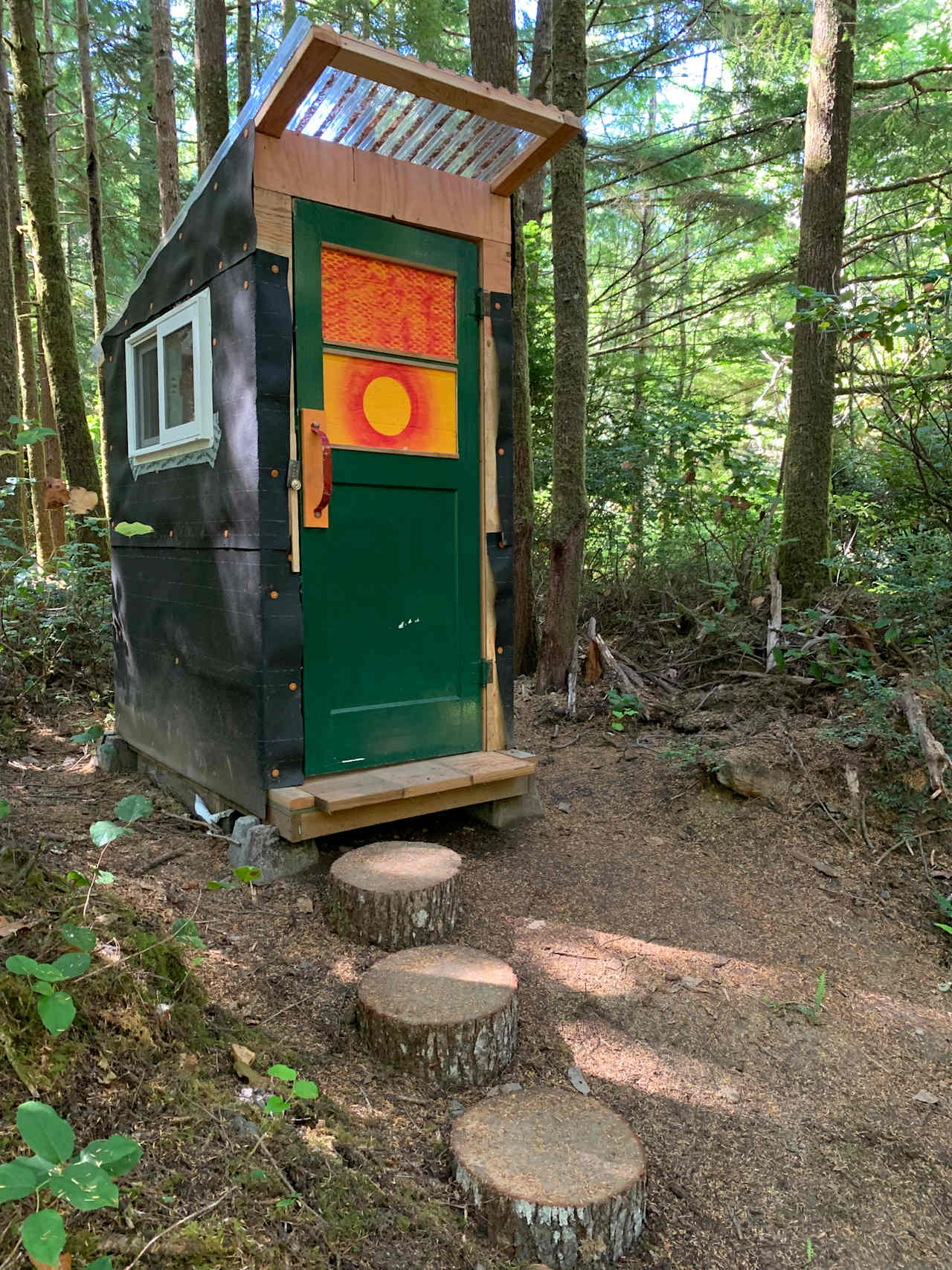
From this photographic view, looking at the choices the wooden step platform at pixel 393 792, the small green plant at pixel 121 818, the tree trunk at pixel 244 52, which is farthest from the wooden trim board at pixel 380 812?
the tree trunk at pixel 244 52

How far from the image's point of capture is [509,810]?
4457 mm

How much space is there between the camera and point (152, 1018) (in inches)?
85.2

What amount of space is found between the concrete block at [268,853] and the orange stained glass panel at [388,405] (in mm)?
1781

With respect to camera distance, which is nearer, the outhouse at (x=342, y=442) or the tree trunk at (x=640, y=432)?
the outhouse at (x=342, y=442)

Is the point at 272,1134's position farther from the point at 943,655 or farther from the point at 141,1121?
the point at 943,655

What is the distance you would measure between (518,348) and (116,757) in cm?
449

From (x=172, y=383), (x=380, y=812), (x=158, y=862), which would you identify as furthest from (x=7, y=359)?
(x=380, y=812)

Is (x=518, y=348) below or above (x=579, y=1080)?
above

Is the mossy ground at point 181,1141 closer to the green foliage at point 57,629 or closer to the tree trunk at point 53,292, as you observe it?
the green foliage at point 57,629

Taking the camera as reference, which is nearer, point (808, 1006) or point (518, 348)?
point (808, 1006)

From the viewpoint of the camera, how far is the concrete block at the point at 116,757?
5305mm

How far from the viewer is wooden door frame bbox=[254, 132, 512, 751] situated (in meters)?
3.62

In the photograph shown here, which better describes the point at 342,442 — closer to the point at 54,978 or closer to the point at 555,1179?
the point at 54,978

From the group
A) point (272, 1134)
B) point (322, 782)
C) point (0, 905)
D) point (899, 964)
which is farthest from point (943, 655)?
point (0, 905)
